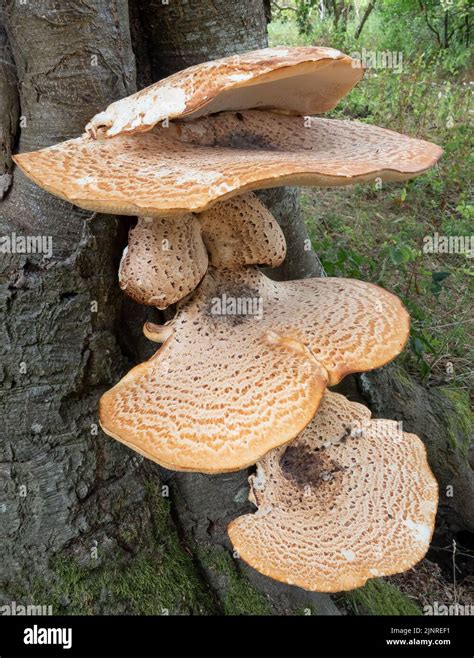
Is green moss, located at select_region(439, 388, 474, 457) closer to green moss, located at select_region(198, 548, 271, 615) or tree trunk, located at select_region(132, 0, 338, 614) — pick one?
tree trunk, located at select_region(132, 0, 338, 614)

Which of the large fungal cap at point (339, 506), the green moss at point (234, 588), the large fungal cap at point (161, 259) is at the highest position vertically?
the large fungal cap at point (161, 259)

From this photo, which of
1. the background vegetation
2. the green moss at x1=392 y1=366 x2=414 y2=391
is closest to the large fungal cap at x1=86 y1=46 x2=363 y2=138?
the green moss at x1=392 y1=366 x2=414 y2=391

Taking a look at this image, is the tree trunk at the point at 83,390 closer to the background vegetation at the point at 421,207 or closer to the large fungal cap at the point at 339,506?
the large fungal cap at the point at 339,506

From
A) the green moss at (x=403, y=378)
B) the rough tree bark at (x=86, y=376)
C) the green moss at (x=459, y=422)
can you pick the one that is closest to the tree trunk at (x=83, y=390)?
the rough tree bark at (x=86, y=376)
